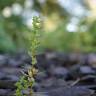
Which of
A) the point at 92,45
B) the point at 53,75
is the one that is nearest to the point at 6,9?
the point at 92,45

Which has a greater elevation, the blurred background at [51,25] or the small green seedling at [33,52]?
the blurred background at [51,25]

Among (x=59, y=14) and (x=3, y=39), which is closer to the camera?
(x=3, y=39)

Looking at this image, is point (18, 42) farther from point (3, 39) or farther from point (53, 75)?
point (53, 75)

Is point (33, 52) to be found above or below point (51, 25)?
below

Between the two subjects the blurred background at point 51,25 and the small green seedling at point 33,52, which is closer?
the small green seedling at point 33,52

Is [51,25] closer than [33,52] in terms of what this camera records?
No

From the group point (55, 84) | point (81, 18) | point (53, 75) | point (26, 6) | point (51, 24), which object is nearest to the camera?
point (55, 84)

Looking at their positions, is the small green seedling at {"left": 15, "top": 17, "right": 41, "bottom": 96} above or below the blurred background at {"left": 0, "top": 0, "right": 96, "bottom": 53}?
below

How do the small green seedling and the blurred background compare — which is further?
the blurred background
